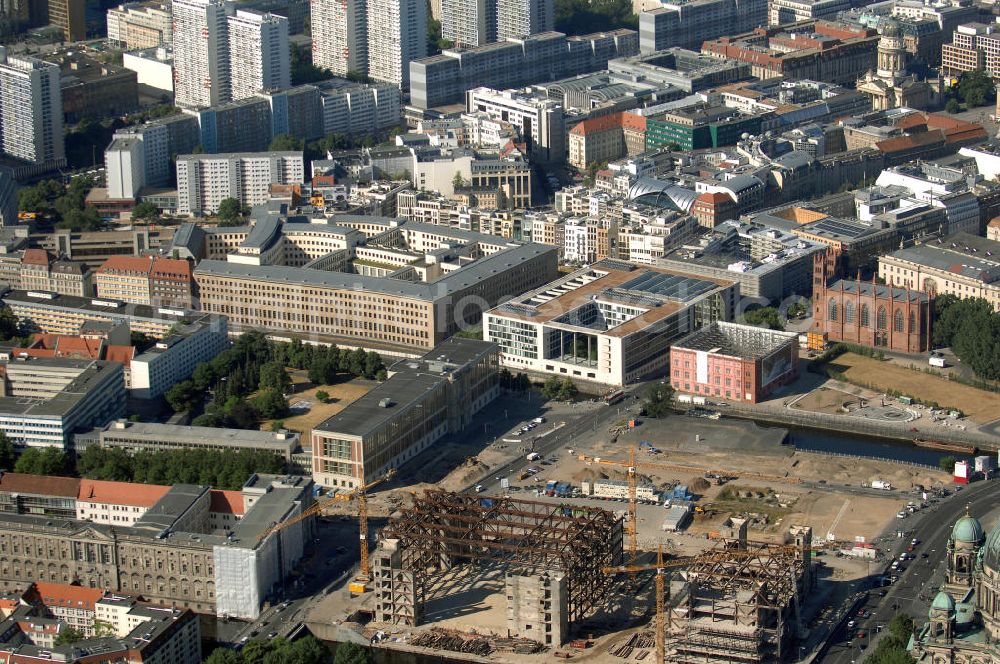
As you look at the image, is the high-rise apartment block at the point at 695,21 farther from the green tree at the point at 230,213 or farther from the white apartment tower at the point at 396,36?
the green tree at the point at 230,213

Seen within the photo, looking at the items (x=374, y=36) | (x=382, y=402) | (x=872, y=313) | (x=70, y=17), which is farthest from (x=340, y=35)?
(x=382, y=402)

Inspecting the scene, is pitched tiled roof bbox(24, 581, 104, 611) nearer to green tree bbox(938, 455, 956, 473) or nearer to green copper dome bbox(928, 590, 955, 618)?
green copper dome bbox(928, 590, 955, 618)

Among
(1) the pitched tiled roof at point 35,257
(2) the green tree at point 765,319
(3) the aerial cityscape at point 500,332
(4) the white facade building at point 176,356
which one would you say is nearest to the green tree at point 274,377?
(3) the aerial cityscape at point 500,332

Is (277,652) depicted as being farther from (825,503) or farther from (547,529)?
(825,503)

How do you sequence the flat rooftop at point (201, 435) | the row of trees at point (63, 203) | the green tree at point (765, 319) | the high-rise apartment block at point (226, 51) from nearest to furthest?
the flat rooftop at point (201, 435) → the green tree at point (765, 319) → the row of trees at point (63, 203) → the high-rise apartment block at point (226, 51)

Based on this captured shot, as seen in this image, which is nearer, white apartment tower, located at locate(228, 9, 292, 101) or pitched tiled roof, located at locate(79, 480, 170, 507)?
pitched tiled roof, located at locate(79, 480, 170, 507)

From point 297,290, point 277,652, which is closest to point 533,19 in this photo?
point 297,290

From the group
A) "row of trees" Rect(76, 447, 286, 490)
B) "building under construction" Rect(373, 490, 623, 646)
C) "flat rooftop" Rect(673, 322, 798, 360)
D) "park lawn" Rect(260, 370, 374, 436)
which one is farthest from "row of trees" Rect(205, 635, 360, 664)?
"flat rooftop" Rect(673, 322, 798, 360)
